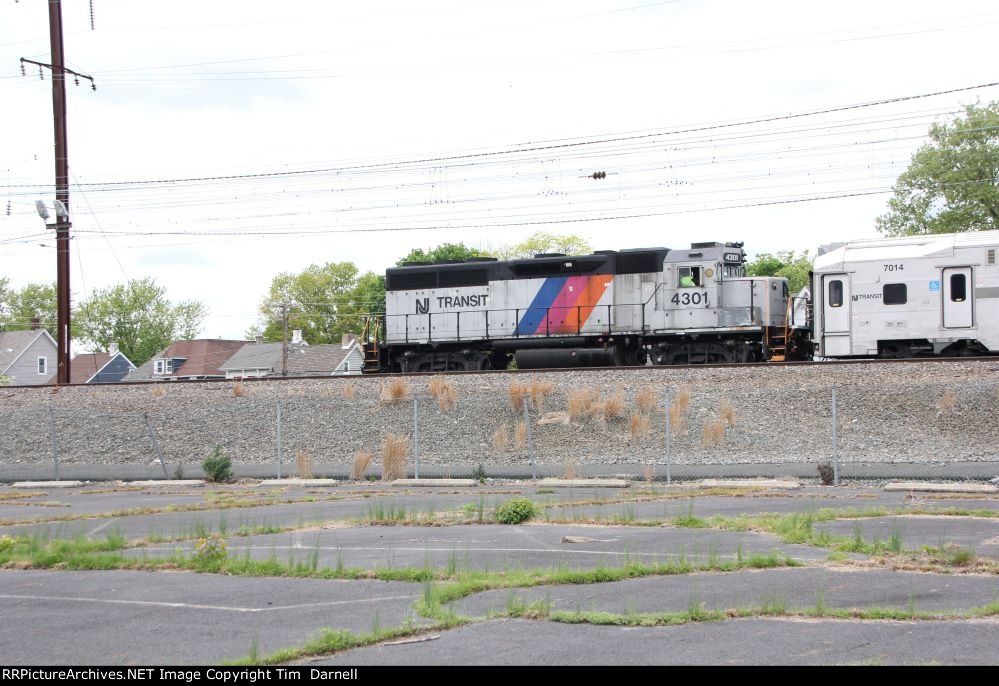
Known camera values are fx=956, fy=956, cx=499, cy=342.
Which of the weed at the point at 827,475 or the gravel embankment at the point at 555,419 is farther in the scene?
the gravel embankment at the point at 555,419

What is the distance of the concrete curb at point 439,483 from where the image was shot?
65.0 feet

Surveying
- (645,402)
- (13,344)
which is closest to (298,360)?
(13,344)

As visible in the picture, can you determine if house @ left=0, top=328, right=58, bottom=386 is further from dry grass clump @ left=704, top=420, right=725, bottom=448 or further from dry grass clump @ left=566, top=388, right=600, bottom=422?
dry grass clump @ left=704, top=420, right=725, bottom=448

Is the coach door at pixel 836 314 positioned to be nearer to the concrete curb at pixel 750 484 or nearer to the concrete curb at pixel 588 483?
the concrete curb at pixel 750 484

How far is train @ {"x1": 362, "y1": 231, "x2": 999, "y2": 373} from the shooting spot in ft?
80.9

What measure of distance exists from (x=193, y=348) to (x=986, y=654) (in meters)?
89.1

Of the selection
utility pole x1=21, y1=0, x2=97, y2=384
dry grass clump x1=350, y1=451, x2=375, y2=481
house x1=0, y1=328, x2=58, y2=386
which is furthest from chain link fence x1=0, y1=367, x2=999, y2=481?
house x1=0, y1=328, x2=58, y2=386

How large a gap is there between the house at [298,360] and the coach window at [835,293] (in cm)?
4991

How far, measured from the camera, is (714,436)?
21.1 metres

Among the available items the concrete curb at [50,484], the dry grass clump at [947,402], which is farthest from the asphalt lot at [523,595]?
the concrete curb at [50,484]

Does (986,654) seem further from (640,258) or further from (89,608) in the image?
(640,258)

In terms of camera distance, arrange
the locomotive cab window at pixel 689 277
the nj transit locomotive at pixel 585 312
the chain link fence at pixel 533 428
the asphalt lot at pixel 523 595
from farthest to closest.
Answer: the locomotive cab window at pixel 689 277, the nj transit locomotive at pixel 585 312, the chain link fence at pixel 533 428, the asphalt lot at pixel 523 595
